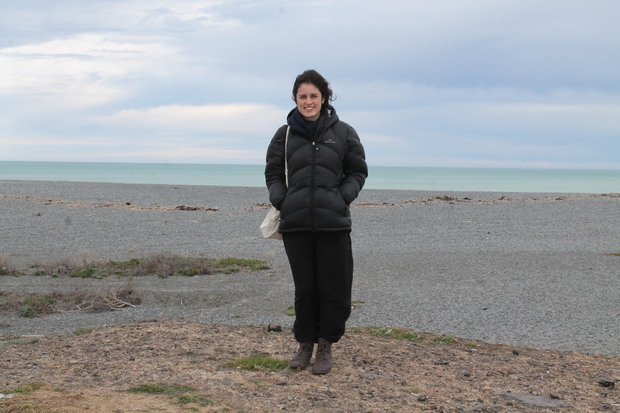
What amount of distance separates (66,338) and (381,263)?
22.7 ft

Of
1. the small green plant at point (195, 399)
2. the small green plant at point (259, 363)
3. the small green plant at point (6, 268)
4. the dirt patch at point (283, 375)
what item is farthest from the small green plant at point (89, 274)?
the small green plant at point (195, 399)

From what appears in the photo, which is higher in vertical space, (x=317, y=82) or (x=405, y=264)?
(x=317, y=82)

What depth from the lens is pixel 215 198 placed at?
30.1 metres

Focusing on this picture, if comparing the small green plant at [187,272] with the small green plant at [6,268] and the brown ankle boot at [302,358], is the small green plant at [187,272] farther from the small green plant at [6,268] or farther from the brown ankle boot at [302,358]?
the brown ankle boot at [302,358]

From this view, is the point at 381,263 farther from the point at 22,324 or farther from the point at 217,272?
the point at 22,324

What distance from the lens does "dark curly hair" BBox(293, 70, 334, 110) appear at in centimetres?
523

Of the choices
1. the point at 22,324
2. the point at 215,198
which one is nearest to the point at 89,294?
the point at 22,324

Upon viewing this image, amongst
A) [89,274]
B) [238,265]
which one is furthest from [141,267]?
[238,265]


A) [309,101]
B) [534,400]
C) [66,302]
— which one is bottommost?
[66,302]

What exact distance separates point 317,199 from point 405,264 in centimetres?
754

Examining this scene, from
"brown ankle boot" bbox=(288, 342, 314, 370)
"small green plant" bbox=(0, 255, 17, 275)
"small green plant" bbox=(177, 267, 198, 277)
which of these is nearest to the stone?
"brown ankle boot" bbox=(288, 342, 314, 370)

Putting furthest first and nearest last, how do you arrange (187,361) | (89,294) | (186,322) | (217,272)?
(217,272) → (89,294) → (186,322) → (187,361)

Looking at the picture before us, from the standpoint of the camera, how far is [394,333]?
6883 millimetres

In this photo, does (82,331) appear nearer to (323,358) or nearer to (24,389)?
(24,389)
